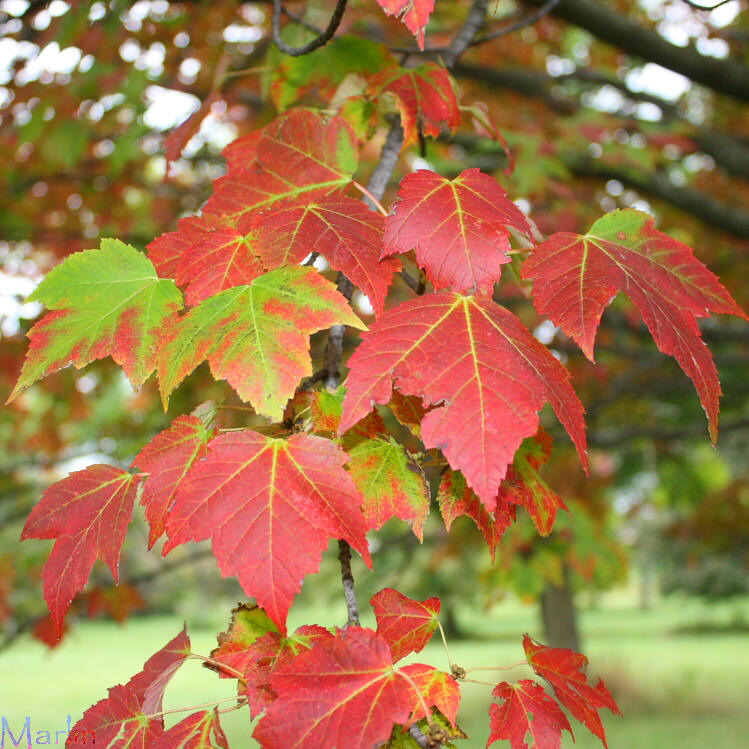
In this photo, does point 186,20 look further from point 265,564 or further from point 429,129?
point 265,564

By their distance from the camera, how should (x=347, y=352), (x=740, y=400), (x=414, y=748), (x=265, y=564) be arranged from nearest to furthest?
(x=265, y=564) < (x=414, y=748) < (x=347, y=352) < (x=740, y=400)

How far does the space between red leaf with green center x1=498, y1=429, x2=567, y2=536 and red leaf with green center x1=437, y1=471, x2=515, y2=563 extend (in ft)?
0.28

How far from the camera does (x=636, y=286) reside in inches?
41.7

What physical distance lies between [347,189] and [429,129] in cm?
29

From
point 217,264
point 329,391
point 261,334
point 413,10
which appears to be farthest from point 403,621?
point 413,10

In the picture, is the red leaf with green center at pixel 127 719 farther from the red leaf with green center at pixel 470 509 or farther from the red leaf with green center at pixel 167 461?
the red leaf with green center at pixel 470 509

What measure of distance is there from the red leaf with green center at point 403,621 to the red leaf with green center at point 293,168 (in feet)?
1.99

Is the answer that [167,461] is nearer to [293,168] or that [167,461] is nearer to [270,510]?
[270,510]

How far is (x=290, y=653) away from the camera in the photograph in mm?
985

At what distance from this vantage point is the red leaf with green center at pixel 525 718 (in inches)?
40.3

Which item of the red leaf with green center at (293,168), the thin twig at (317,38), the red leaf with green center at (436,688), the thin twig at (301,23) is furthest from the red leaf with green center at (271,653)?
the thin twig at (301,23)

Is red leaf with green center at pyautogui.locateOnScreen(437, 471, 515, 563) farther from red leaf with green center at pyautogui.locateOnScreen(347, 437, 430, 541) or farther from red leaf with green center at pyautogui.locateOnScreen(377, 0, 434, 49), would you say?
red leaf with green center at pyautogui.locateOnScreen(377, 0, 434, 49)

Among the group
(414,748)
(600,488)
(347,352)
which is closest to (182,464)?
(414,748)

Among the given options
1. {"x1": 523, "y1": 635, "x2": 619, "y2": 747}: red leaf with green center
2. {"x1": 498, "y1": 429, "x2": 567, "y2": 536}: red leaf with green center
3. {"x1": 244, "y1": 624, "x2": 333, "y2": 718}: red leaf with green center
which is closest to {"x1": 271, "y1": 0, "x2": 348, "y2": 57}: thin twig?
{"x1": 498, "y1": 429, "x2": 567, "y2": 536}: red leaf with green center
